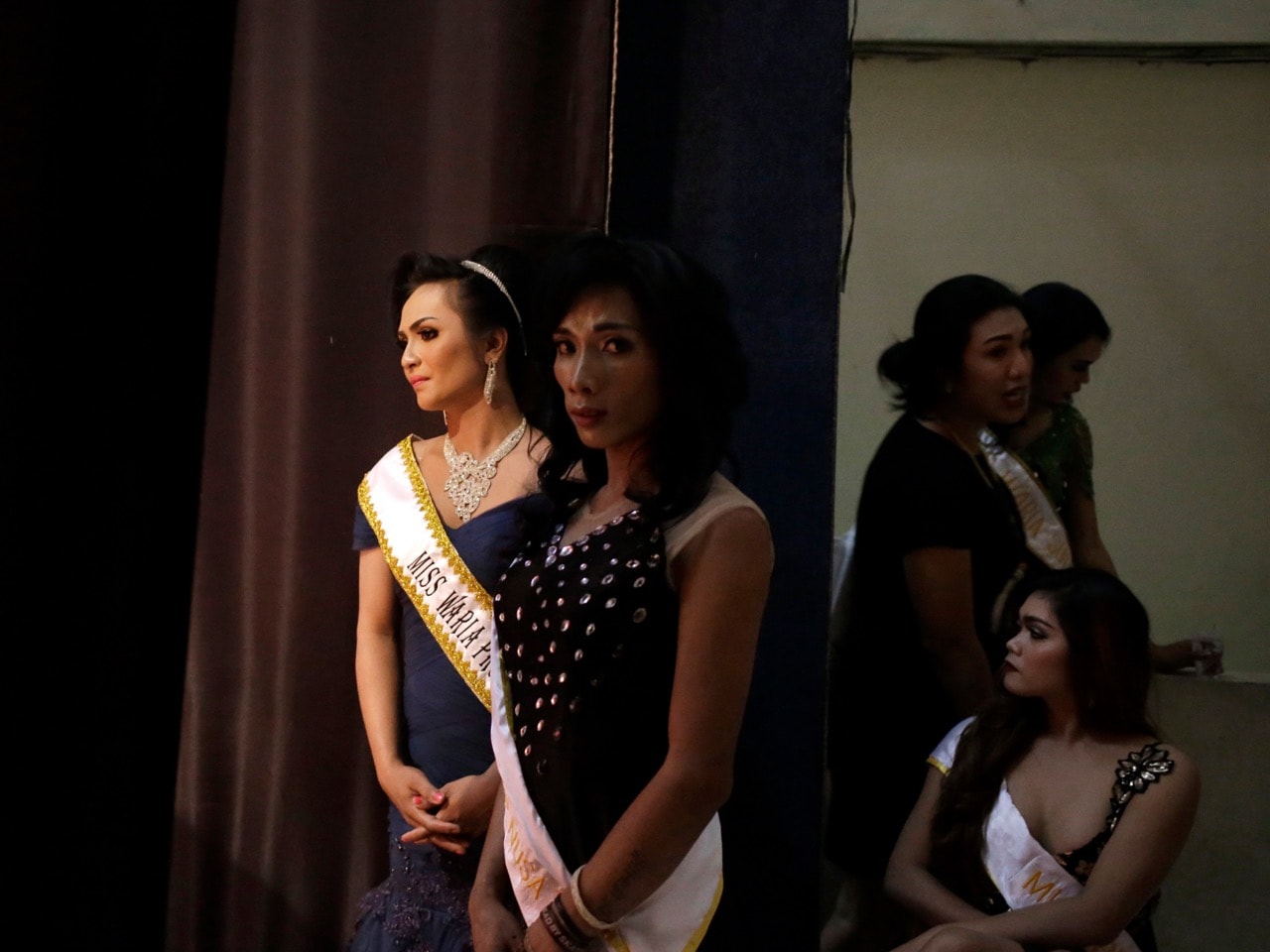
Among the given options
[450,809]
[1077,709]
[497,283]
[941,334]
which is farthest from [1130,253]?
[450,809]

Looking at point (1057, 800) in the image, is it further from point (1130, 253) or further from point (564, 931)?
point (1130, 253)

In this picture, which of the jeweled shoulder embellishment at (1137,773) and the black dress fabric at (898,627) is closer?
the jeweled shoulder embellishment at (1137,773)

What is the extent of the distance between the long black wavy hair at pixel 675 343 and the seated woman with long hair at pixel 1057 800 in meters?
0.66

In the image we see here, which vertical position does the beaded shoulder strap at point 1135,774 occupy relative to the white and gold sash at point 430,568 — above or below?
below

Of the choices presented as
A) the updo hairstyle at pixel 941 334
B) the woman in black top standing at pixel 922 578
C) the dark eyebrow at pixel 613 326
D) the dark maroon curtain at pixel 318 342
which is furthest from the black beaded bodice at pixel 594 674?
the updo hairstyle at pixel 941 334

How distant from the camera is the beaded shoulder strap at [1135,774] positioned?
4.91 feet

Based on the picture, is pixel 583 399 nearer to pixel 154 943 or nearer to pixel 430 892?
pixel 430 892

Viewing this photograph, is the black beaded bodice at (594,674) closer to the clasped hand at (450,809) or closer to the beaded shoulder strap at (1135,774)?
the clasped hand at (450,809)

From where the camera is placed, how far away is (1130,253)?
80.3 inches

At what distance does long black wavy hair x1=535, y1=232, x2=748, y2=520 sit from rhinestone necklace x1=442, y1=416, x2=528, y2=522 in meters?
0.25

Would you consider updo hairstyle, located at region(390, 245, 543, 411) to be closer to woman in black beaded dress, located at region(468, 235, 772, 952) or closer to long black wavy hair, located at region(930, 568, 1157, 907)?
woman in black beaded dress, located at region(468, 235, 772, 952)

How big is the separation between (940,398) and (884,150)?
1.39 feet

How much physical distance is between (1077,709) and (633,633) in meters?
0.73

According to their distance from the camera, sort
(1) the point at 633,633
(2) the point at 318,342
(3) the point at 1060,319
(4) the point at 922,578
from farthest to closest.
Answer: (3) the point at 1060,319 < (4) the point at 922,578 < (2) the point at 318,342 < (1) the point at 633,633
